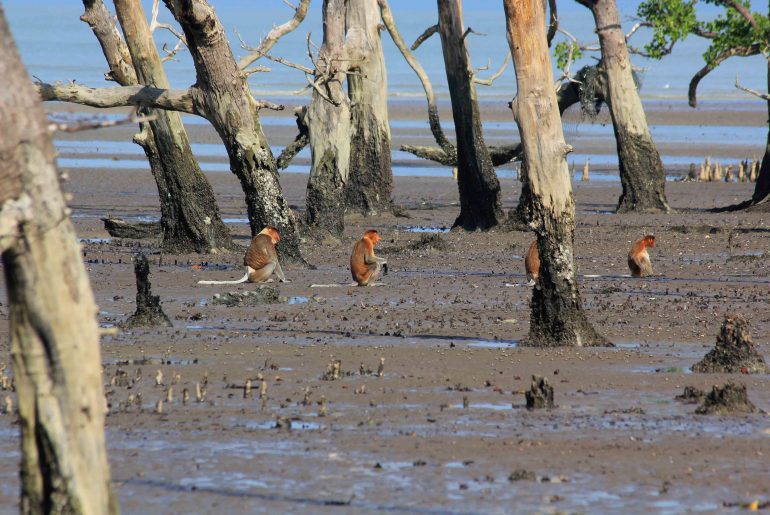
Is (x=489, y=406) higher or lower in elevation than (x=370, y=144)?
lower

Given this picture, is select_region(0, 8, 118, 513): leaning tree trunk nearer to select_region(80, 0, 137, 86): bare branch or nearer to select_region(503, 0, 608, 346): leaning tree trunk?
select_region(503, 0, 608, 346): leaning tree trunk

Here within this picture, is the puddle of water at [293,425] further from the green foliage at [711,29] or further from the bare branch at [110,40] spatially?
the green foliage at [711,29]

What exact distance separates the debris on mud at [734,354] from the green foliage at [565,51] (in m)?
16.1

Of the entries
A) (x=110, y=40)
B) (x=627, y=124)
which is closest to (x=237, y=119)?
(x=110, y=40)

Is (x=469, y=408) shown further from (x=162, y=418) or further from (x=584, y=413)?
(x=162, y=418)

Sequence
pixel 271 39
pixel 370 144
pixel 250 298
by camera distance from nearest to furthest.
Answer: pixel 250 298, pixel 271 39, pixel 370 144

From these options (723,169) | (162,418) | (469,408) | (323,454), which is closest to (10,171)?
(323,454)

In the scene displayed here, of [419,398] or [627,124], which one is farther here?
[627,124]

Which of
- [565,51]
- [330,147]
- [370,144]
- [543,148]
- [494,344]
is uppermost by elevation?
[565,51]

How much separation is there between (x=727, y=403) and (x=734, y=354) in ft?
4.72

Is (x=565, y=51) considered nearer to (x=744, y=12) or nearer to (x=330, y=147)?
(x=744, y=12)

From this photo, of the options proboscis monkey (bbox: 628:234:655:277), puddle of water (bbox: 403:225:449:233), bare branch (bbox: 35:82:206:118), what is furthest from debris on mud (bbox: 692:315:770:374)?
puddle of water (bbox: 403:225:449:233)

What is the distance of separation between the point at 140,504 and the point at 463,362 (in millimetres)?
4290

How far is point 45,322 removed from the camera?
4539 mm
